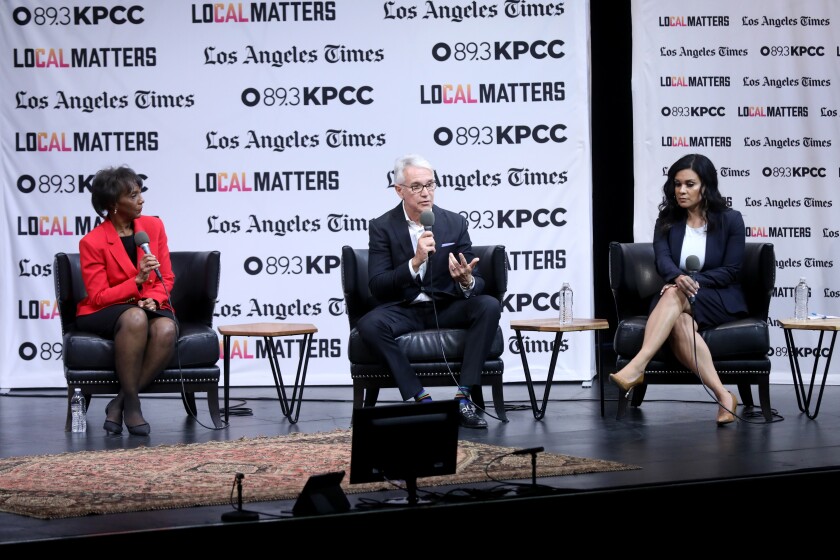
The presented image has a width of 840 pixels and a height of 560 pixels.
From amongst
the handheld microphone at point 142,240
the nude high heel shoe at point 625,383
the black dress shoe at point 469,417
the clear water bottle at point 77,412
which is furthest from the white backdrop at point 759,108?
the clear water bottle at point 77,412

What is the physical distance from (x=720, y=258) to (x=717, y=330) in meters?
0.44

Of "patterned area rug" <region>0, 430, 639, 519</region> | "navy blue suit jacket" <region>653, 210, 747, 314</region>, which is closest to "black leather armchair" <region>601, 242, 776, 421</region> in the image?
"navy blue suit jacket" <region>653, 210, 747, 314</region>

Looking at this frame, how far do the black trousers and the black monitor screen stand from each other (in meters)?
2.31

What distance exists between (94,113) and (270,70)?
1.20 meters

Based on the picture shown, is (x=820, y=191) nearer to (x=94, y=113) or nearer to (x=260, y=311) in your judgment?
(x=260, y=311)

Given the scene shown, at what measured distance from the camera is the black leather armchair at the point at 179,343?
18.0 feet

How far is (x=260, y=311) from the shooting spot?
7.37 meters

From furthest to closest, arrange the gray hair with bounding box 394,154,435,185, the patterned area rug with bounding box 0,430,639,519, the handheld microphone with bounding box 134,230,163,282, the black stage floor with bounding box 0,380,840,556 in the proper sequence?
the gray hair with bounding box 394,154,435,185, the handheld microphone with bounding box 134,230,163,282, the patterned area rug with bounding box 0,430,639,519, the black stage floor with bounding box 0,380,840,556

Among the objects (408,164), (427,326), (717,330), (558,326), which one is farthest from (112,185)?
(717,330)

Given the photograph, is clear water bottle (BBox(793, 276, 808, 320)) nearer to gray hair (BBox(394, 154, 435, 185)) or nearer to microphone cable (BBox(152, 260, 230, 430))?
gray hair (BBox(394, 154, 435, 185))

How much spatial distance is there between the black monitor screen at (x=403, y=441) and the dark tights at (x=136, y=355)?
273 centimetres

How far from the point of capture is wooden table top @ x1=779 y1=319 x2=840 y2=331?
559 centimetres

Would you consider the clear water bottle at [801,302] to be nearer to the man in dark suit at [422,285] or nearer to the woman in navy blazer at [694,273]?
the woman in navy blazer at [694,273]

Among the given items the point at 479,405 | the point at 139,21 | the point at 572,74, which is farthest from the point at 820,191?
the point at 139,21
